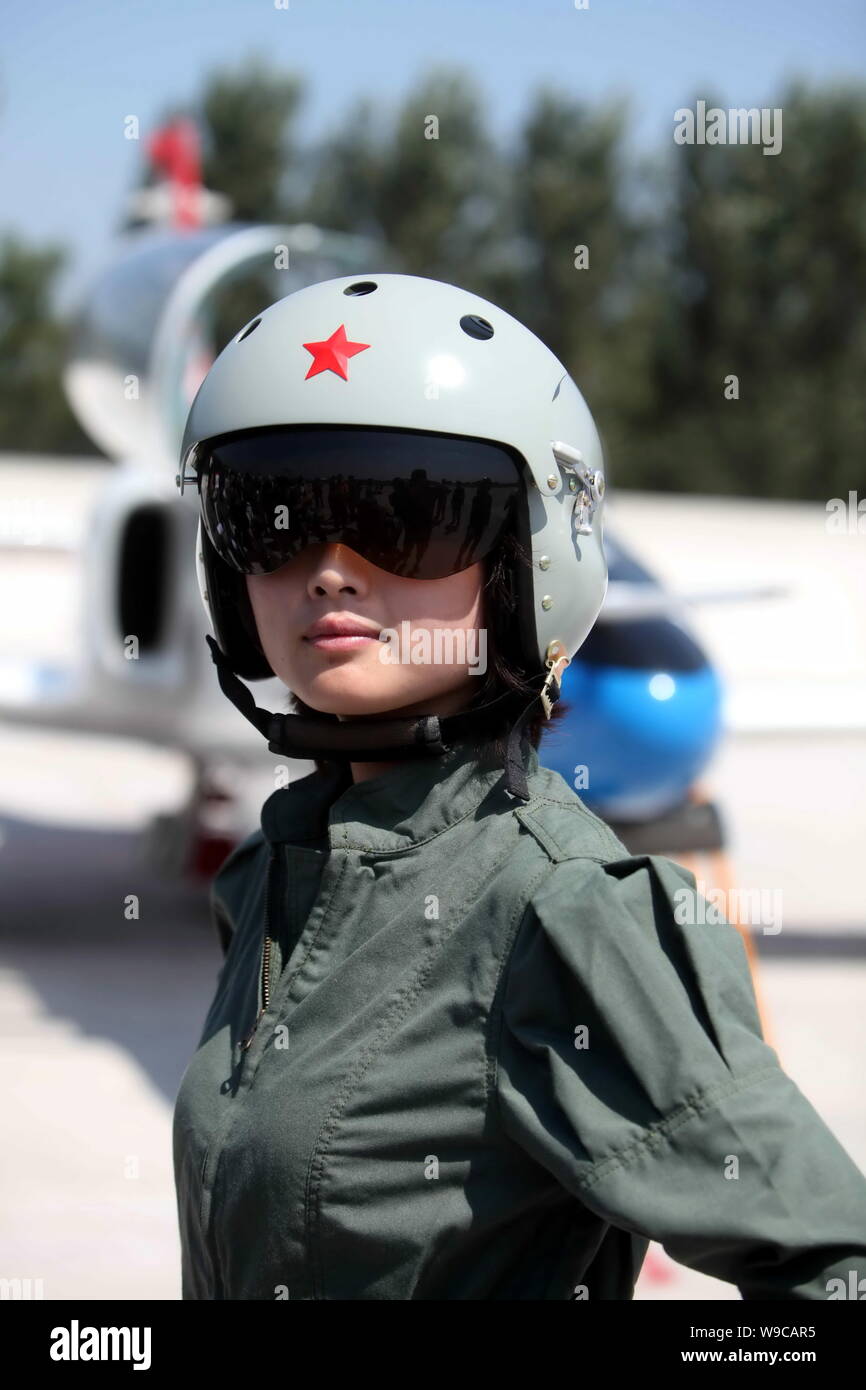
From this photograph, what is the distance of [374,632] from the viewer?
1404 millimetres

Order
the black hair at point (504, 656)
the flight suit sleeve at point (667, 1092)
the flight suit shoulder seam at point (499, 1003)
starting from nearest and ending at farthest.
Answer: the flight suit sleeve at point (667, 1092) < the flight suit shoulder seam at point (499, 1003) < the black hair at point (504, 656)

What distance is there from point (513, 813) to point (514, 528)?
0.32m

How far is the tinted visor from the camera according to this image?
140 centimetres

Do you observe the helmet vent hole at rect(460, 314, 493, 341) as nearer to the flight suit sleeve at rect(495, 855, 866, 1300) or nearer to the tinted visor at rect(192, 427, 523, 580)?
the tinted visor at rect(192, 427, 523, 580)

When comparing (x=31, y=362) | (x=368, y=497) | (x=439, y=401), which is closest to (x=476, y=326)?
(x=439, y=401)

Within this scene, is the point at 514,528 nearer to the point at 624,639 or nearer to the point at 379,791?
the point at 379,791

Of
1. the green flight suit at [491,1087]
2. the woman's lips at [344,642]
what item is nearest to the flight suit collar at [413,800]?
the green flight suit at [491,1087]

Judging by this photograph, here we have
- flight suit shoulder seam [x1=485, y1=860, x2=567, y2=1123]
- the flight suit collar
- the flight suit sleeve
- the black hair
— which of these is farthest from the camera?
the black hair

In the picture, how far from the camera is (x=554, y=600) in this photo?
155 cm

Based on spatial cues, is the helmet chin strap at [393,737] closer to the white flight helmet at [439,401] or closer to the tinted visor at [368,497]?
the white flight helmet at [439,401]

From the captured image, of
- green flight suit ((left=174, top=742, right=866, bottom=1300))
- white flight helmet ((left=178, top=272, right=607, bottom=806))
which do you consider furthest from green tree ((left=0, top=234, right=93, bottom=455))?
green flight suit ((left=174, top=742, right=866, bottom=1300))

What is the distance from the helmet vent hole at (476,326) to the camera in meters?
1.56

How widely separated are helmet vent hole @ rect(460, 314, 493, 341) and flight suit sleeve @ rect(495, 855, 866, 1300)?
61 cm

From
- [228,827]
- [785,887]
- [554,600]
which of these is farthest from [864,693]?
[554,600]
